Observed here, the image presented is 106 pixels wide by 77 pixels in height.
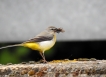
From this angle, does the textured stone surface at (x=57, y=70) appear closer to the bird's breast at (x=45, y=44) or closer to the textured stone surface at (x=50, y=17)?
the bird's breast at (x=45, y=44)

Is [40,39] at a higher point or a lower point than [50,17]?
lower

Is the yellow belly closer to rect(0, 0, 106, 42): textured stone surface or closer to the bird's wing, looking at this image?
the bird's wing

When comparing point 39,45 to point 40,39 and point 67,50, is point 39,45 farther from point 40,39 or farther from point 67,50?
point 67,50

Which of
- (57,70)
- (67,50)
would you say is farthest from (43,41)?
(57,70)

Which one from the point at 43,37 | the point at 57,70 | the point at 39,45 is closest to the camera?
the point at 57,70

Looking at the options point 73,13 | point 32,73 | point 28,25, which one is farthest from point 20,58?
point 32,73

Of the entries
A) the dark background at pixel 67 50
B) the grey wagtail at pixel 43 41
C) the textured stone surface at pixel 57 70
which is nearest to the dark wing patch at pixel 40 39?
the grey wagtail at pixel 43 41

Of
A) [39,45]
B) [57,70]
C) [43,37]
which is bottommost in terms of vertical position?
[57,70]

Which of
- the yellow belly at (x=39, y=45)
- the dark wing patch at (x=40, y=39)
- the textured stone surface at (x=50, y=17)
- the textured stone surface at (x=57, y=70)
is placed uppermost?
the textured stone surface at (x=50, y=17)
